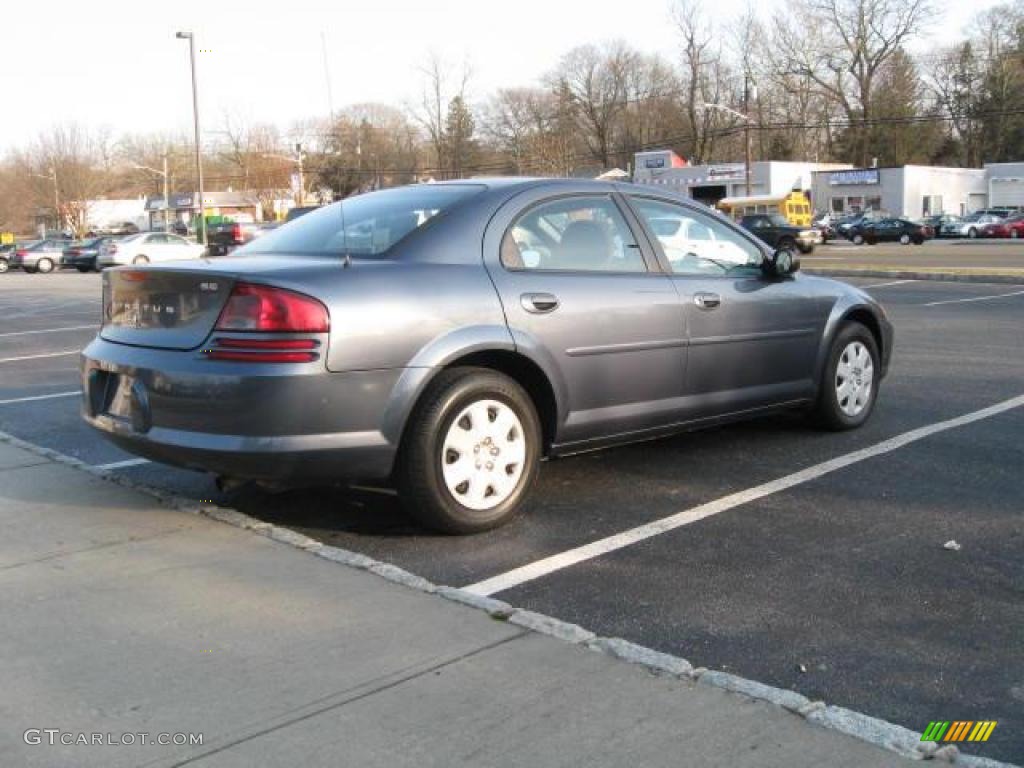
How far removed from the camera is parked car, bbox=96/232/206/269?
3747 centimetres

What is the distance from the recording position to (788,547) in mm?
4398

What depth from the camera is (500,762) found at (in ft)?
8.86

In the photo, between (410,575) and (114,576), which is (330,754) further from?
(114,576)

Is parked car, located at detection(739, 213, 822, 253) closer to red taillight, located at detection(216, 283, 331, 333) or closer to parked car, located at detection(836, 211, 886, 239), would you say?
parked car, located at detection(836, 211, 886, 239)

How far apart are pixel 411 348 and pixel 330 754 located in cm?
197

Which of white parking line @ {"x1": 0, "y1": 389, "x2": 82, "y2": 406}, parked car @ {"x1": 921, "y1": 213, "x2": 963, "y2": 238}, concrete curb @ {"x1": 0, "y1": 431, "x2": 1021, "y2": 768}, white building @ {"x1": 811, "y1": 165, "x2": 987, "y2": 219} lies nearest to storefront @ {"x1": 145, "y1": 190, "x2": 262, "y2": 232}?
white building @ {"x1": 811, "y1": 165, "x2": 987, "y2": 219}

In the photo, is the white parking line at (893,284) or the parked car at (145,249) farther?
the parked car at (145,249)

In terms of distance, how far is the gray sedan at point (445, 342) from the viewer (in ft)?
13.8

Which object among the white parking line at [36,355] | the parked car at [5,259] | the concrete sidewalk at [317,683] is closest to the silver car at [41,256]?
the parked car at [5,259]

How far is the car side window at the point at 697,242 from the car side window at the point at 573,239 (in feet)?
0.75

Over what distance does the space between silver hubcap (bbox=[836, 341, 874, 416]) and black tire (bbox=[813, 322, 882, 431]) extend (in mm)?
24

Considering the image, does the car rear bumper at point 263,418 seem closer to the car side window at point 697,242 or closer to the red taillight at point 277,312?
the red taillight at point 277,312

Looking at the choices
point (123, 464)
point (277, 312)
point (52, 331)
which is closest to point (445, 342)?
point (277, 312)

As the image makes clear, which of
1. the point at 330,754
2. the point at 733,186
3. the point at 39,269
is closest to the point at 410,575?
the point at 330,754
